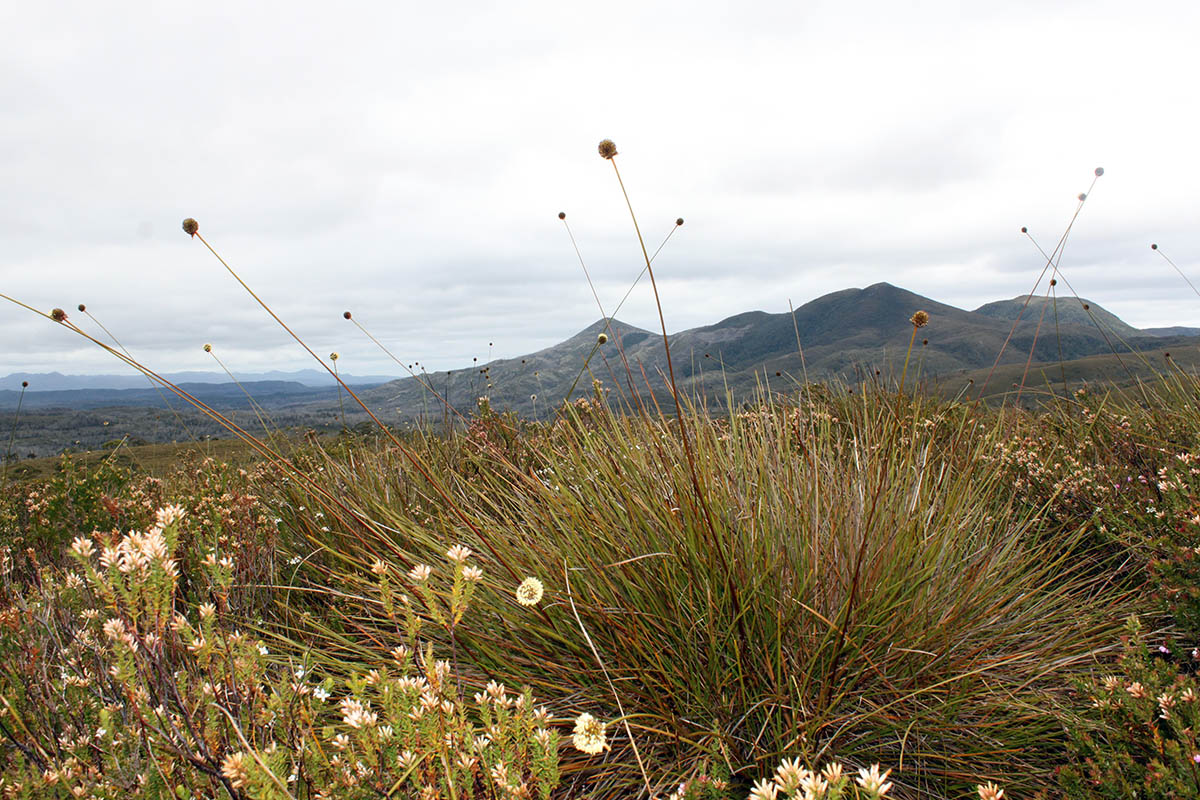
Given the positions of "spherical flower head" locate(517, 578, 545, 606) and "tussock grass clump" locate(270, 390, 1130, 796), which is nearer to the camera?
"spherical flower head" locate(517, 578, 545, 606)

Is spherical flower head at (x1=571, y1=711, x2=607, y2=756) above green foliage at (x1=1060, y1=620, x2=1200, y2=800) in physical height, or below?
above

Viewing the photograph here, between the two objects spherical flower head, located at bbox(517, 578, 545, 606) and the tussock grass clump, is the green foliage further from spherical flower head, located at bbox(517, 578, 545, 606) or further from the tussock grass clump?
spherical flower head, located at bbox(517, 578, 545, 606)

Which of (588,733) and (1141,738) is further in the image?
(1141,738)

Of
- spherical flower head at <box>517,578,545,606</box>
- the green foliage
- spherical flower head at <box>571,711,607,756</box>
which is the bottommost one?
the green foliage

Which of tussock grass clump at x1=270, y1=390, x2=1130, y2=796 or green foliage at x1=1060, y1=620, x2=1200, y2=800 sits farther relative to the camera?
tussock grass clump at x1=270, y1=390, x2=1130, y2=796

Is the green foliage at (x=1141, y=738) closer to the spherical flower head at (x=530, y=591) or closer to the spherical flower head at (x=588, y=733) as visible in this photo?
the spherical flower head at (x=588, y=733)

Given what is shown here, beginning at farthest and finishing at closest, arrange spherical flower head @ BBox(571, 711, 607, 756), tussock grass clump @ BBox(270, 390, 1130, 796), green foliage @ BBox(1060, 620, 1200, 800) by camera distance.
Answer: tussock grass clump @ BBox(270, 390, 1130, 796) < green foliage @ BBox(1060, 620, 1200, 800) < spherical flower head @ BBox(571, 711, 607, 756)

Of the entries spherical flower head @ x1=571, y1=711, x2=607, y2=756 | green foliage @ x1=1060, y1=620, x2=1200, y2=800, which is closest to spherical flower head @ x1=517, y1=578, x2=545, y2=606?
spherical flower head @ x1=571, y1=711, x2=607, y2=756

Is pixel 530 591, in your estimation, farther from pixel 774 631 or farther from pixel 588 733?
pixel 774 631

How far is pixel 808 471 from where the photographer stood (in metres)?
3.32

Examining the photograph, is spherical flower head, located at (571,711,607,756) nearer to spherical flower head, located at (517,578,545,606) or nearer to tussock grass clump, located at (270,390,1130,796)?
spherical flower head, located at (517,578,545,606)

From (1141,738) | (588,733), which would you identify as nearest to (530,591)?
(588,733)

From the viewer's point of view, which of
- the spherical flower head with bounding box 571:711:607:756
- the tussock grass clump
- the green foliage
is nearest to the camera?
the spherical flower head with bounding box 571:711:607:756

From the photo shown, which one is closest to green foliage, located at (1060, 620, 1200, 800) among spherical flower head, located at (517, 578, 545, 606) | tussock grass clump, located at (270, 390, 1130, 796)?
tussock grass clump, located at (270, 390, 1130, 796)
